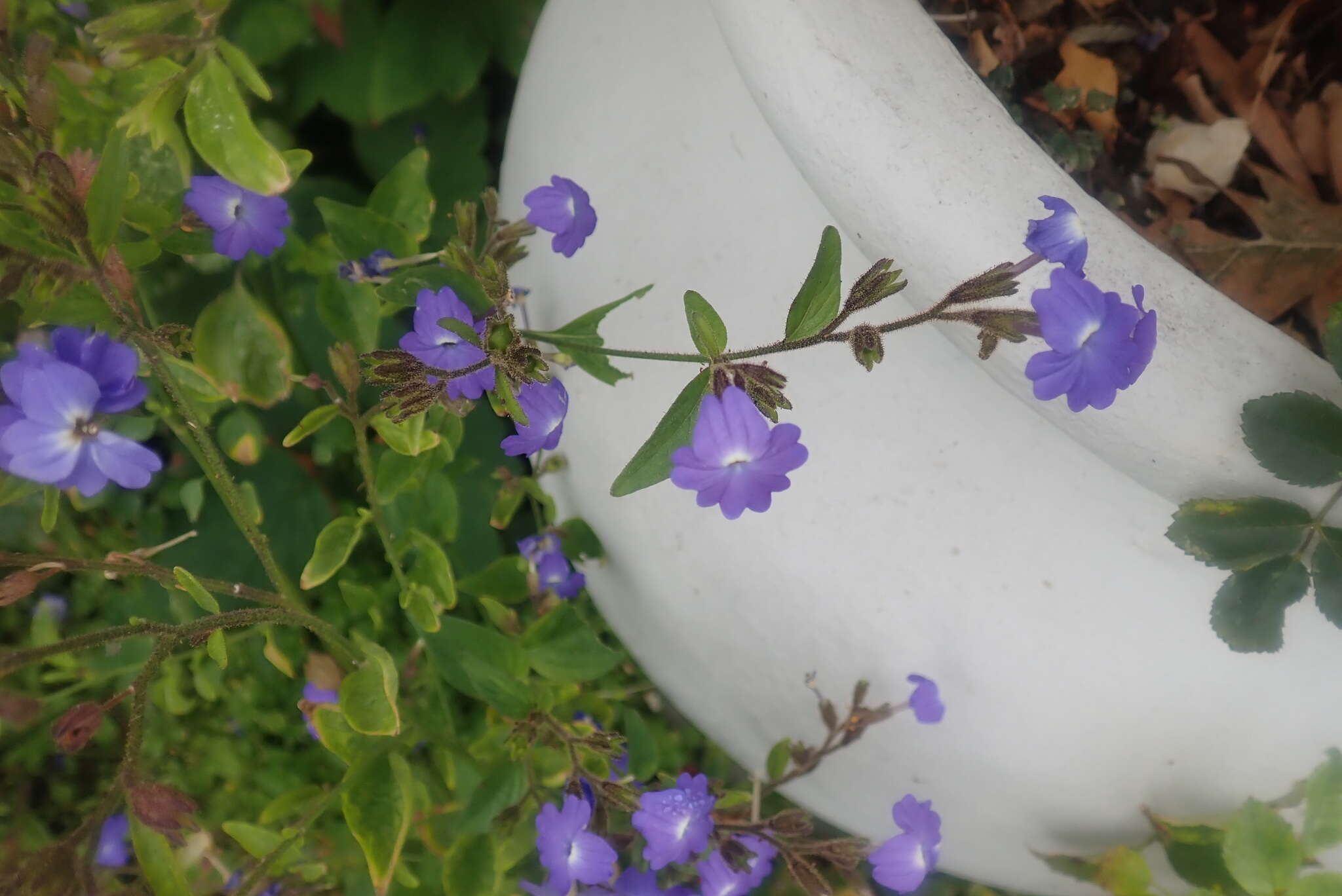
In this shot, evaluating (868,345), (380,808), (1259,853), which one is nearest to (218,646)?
(380,808)

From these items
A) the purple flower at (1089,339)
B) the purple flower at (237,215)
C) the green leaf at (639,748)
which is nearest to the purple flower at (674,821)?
the green leaf at (639,748)

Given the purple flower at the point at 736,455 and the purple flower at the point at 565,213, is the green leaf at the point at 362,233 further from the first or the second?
the purple flower at the point at 736,455

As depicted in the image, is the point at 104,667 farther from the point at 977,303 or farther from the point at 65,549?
the point at 977,303

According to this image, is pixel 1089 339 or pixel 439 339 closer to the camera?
pixel 1089 339

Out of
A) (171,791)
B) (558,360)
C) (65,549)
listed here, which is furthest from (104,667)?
(558,360)

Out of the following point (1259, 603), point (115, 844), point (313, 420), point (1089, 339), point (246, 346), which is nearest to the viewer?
point (1089, 339)

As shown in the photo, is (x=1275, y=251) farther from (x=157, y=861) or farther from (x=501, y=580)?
(x=157, y=861)
